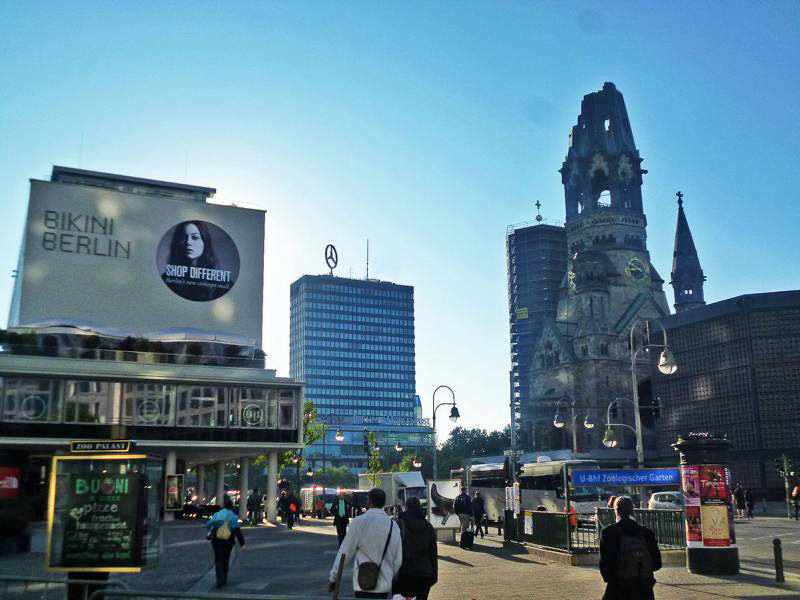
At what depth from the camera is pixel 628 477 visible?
79.1ft

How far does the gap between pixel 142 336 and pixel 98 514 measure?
165ft

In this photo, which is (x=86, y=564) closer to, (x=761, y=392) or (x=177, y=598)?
(x=177, y=598)

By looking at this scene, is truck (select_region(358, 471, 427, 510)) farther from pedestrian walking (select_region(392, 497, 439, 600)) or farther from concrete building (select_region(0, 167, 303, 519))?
pedestrian walking (select_region(392, 497, 439, 600))

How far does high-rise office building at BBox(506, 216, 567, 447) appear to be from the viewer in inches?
5595

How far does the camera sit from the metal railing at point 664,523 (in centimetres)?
2232

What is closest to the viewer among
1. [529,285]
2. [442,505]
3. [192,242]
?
[442,505]

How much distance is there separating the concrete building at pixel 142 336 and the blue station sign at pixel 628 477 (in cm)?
3640

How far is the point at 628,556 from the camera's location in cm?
995

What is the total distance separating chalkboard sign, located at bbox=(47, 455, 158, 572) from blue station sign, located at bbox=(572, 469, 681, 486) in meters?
15.0

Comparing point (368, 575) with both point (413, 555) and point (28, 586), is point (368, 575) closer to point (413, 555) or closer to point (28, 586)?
point (413, 555)

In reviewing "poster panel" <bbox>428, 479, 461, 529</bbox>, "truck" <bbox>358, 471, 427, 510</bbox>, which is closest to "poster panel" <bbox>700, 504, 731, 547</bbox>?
"poster panel" <bbox>428, 479, 461, 529</bbox>

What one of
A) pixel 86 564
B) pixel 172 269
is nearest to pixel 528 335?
pixel 172 269

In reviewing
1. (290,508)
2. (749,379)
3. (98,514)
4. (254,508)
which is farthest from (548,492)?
(749,379)

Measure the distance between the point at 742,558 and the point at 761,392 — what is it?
54.2 meters
